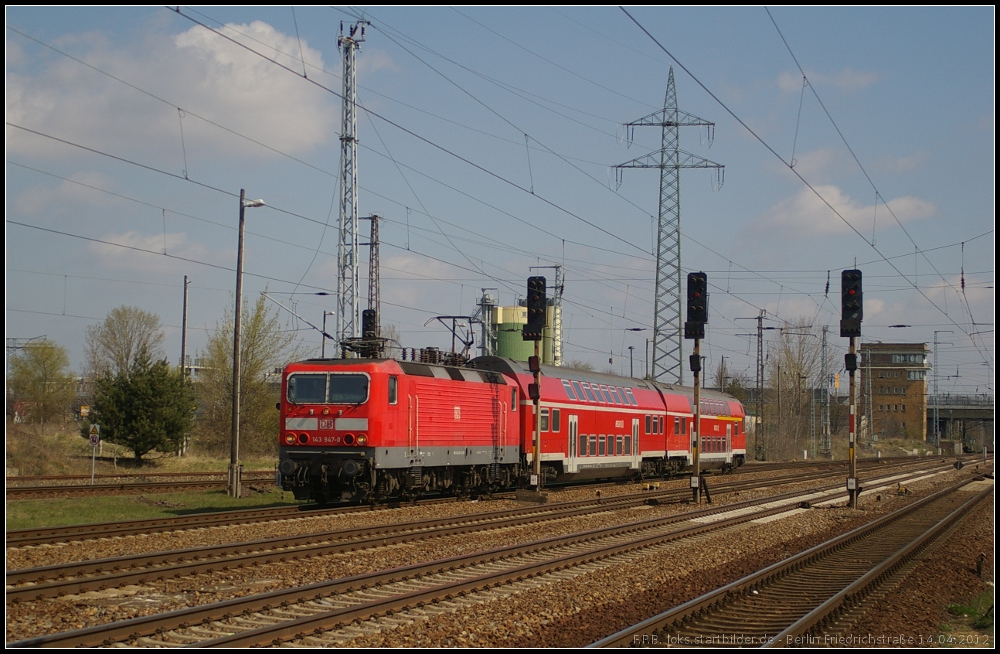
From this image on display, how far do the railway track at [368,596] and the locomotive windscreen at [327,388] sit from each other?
262 inches

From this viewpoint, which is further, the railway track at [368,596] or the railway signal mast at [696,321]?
the railway signal mast at [696,321]

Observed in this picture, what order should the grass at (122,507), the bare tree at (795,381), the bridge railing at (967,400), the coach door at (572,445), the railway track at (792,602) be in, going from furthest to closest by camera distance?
the bridge railing at (967,400) < the bare tree at (795,381) < the coach door at (572,445) < the grass at (122,507) < the railway track at (792,602)

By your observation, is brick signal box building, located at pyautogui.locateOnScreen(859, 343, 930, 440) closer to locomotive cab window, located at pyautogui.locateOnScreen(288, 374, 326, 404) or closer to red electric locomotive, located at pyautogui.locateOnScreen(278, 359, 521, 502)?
red electric locomotive, located at pyautogui.locateOnScreen(278, 359, 521, 502)

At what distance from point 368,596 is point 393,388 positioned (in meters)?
10.6

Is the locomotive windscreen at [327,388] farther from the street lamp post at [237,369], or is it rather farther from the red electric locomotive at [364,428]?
the street lamp post at [237,369]

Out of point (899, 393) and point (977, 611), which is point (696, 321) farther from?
point (899, 393)

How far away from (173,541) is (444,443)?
9.47 m

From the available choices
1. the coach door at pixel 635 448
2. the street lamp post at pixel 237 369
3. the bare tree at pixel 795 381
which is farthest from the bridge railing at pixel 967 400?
the street lamp post at pixel 237 369

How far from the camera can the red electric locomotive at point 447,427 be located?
73.6 feet

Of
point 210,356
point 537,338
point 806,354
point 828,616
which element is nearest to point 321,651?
point 828,616

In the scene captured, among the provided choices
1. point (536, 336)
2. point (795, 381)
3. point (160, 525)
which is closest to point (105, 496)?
point (160, 525)

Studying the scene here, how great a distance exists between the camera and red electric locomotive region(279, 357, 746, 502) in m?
22.4

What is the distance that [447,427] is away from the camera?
25.3 metres

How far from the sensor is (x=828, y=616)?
11.6 metres
